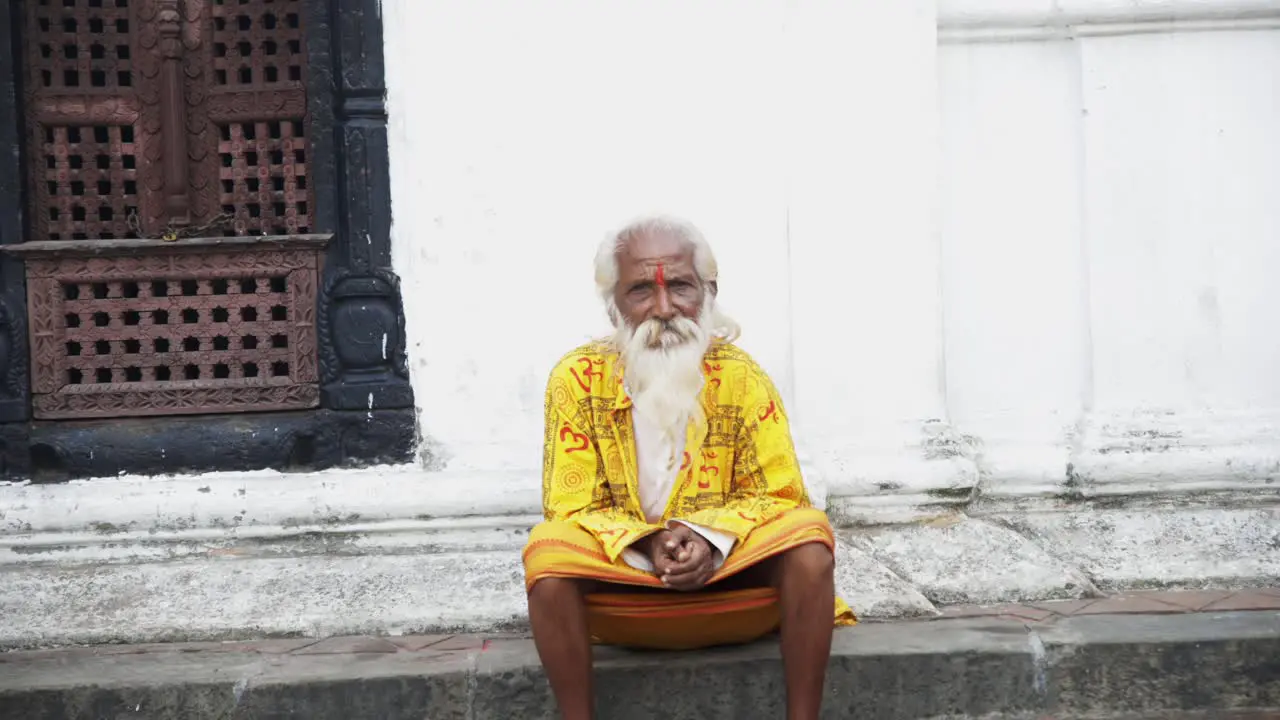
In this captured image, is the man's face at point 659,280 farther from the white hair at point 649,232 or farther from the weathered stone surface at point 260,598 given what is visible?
the weathered stone surface at point 260,598

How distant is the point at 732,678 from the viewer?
3.07 m

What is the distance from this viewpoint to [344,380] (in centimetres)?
427

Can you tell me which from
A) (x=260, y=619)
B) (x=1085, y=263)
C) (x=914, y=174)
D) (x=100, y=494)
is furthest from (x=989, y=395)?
(x=100, y=494)

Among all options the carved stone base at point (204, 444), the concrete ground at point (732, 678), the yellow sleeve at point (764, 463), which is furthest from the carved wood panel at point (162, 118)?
the yellow sleeve at point (764, 463)

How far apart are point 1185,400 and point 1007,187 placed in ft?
3.27

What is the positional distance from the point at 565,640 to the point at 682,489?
507 mm

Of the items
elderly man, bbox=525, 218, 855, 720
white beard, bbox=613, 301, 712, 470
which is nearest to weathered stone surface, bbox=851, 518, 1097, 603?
elderly man, bbox=525, 218, 855, 720

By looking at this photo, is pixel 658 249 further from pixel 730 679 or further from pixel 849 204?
pixel 849 204

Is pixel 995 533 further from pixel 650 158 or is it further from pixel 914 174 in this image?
pixel 650 158

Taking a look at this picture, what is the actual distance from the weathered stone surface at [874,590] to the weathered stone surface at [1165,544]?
24.4 inches

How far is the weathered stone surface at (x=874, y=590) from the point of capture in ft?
11.6

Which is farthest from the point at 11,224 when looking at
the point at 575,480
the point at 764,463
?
the point at 764,463

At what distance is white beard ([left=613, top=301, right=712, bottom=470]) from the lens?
294 centimetres

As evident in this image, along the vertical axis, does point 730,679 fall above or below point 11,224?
below
